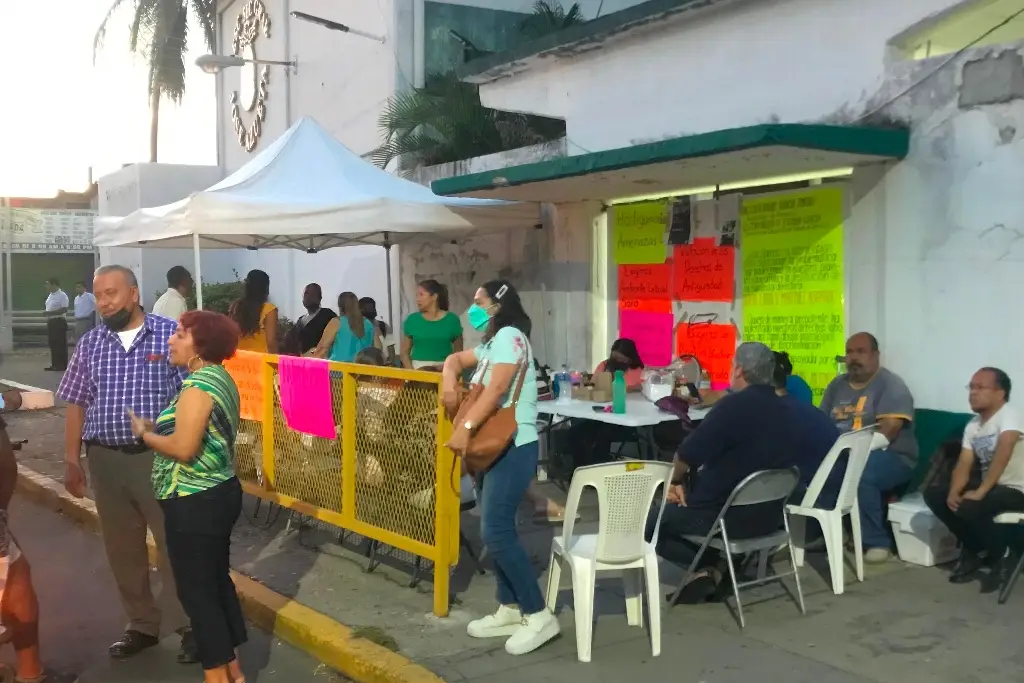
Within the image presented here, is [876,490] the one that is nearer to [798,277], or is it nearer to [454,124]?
[798,277]

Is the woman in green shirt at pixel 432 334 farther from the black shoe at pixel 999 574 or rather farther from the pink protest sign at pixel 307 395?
the black shoe at pixel 999 574

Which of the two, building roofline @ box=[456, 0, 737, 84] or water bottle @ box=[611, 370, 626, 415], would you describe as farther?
building roofline @ box=[456, 0, 737, 84]

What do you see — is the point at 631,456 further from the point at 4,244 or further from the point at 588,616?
the point at 4,244

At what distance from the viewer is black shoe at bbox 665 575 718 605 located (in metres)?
5.35

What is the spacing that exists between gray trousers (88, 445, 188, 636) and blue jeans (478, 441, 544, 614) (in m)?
1.56

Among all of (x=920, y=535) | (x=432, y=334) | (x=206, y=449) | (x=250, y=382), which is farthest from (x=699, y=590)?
(x=432, y=334)

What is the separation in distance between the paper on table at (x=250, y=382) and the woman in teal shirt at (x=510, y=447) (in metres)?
2.50

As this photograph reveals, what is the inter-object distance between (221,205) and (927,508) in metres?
5.78

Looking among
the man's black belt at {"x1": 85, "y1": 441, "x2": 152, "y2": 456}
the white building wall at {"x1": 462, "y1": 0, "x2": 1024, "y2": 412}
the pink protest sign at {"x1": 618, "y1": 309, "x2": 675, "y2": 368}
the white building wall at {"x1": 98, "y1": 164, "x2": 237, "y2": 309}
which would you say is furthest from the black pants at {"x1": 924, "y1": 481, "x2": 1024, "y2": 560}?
the white building wall at {"x1": 98, "y1": 164, "x2": 237, "y2": 309}

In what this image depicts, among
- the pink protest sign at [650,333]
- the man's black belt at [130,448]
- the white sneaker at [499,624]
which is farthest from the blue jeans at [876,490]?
the man's black belt at [130,448]

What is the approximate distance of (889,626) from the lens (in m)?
5.00

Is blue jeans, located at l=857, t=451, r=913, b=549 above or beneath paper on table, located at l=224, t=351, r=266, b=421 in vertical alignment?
beneath

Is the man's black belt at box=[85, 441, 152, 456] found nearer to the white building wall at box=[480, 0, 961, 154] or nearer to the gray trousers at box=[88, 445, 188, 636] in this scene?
the gray trousers at box=[88, 445, 188, 636]

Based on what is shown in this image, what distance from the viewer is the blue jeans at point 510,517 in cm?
470
